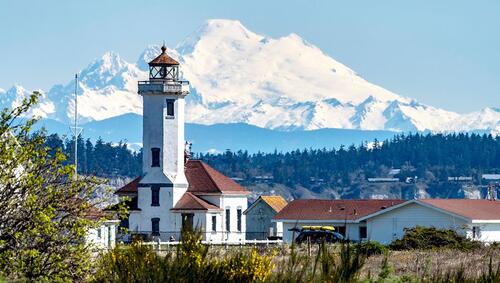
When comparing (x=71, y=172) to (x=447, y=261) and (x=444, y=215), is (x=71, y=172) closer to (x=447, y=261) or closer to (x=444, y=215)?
(x=447, y=261)

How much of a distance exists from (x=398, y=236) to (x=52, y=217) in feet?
175

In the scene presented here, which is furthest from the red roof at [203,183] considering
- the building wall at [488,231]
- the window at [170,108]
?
the building wall at [488,231]

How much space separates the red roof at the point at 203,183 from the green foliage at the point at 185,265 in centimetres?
7135

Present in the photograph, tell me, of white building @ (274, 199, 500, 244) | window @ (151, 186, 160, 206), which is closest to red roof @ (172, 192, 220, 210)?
window @ (151, 186, 160, 206)

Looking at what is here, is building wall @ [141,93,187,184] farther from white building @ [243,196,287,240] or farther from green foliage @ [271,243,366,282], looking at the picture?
green foliage @ [271,243,366,282]

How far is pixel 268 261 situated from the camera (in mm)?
30062

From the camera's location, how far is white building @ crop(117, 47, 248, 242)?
100m

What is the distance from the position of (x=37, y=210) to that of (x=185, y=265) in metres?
3.07

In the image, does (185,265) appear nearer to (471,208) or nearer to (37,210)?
(37,210)

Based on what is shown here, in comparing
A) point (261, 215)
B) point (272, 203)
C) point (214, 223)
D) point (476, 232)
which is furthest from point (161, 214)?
point (476, 232)

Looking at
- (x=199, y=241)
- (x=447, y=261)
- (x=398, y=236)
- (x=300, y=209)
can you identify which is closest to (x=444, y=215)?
(x=398, y=236)

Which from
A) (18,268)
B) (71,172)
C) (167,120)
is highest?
(167,120)

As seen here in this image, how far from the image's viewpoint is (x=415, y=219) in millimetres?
83250

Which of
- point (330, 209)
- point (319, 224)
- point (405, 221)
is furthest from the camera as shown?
point (330, 209)
